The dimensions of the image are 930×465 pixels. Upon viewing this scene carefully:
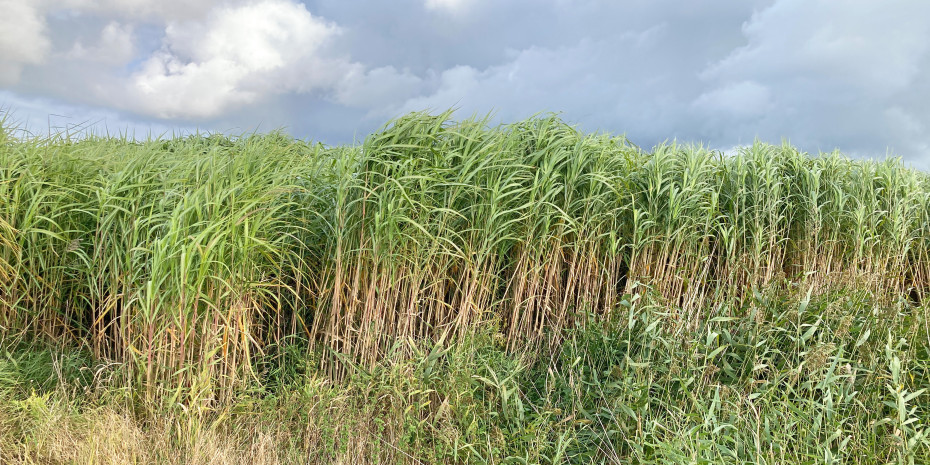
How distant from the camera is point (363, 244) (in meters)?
3.37

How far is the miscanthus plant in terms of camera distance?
10.3 feet

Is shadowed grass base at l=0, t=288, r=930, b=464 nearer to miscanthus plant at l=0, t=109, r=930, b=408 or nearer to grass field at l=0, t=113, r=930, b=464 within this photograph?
grass field at l=0, t=113, r=930, b=464

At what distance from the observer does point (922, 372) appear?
10.9ft

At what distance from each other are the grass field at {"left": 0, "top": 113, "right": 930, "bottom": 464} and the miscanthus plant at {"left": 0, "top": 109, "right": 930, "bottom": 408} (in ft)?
0.09

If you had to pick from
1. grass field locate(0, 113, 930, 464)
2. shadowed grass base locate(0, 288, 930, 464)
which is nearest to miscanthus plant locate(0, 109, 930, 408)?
grass field locate(0, 113, 930, 464)

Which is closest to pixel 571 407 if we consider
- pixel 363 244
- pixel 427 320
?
pixel 427 320

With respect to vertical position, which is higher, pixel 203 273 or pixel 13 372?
pixel 203 273

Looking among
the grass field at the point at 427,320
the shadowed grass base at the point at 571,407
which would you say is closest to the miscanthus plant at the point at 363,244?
the grass field at the point at 427,320

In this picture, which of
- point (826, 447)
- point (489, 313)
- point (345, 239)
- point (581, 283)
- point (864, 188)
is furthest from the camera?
point (864, 188)

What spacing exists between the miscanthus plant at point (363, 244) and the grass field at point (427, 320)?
27 millimetres

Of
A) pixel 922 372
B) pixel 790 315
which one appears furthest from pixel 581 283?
pixel 922 372

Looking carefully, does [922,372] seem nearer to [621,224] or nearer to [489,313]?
[621,224]

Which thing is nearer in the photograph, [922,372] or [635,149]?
[922,372]

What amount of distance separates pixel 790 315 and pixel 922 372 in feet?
2.81
